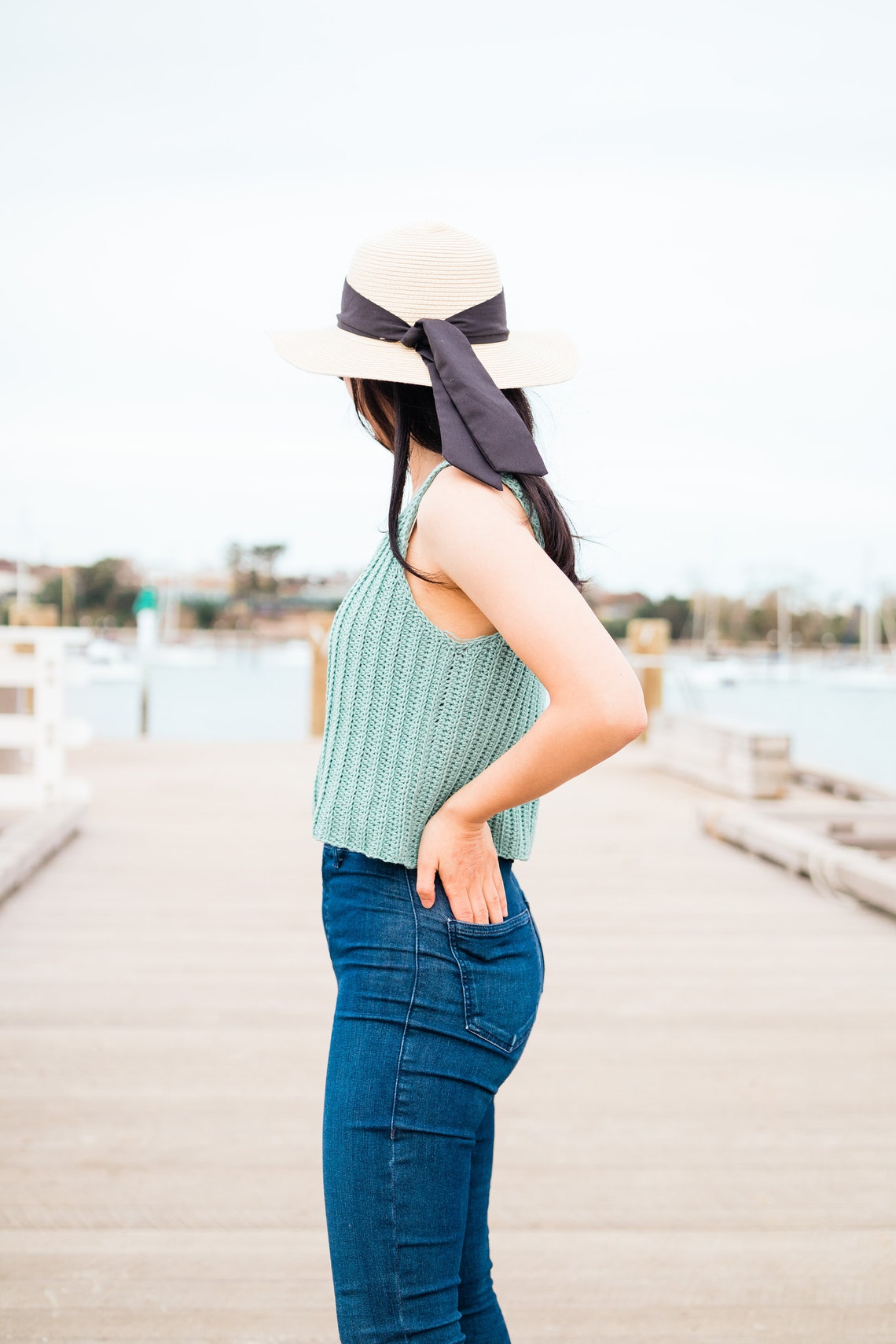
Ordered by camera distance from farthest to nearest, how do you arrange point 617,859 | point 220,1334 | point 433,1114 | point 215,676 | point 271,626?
1. point 215,676
2. point 271,626
3. point 617,859
4. point 220,1334
5. point 433,1114

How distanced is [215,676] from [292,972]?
91.2 feet

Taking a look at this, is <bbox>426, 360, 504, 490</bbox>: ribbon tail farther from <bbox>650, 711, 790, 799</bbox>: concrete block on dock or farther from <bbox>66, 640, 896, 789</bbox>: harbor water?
<bbox>650, 711, 790, 799</bbox>: concrete block on dock

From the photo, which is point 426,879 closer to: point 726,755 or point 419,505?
point 419,505

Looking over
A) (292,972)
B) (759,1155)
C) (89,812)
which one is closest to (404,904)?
(759,1155)

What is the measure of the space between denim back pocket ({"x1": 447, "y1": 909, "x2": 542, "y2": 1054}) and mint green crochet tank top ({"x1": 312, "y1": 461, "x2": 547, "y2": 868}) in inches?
3.5

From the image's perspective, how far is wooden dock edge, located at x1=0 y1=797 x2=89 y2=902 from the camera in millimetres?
4750

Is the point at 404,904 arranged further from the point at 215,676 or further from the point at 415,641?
the point at 215,676

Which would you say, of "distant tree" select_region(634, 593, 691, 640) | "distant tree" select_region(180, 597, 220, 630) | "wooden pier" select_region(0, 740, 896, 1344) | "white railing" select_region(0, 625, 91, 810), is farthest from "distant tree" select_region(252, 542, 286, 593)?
"wooden pier" select_region(0, 740, 896, 1344)

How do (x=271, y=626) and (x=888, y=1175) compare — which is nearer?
(x=888, y=1175)

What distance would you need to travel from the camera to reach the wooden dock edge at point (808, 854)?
4.68 meters

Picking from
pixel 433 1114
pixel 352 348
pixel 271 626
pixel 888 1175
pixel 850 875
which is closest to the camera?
pixel 433 1114

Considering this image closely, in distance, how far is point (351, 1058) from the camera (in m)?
1.04

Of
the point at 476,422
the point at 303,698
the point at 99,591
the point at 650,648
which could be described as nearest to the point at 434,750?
the point at 476,422

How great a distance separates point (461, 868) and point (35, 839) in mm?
4671
